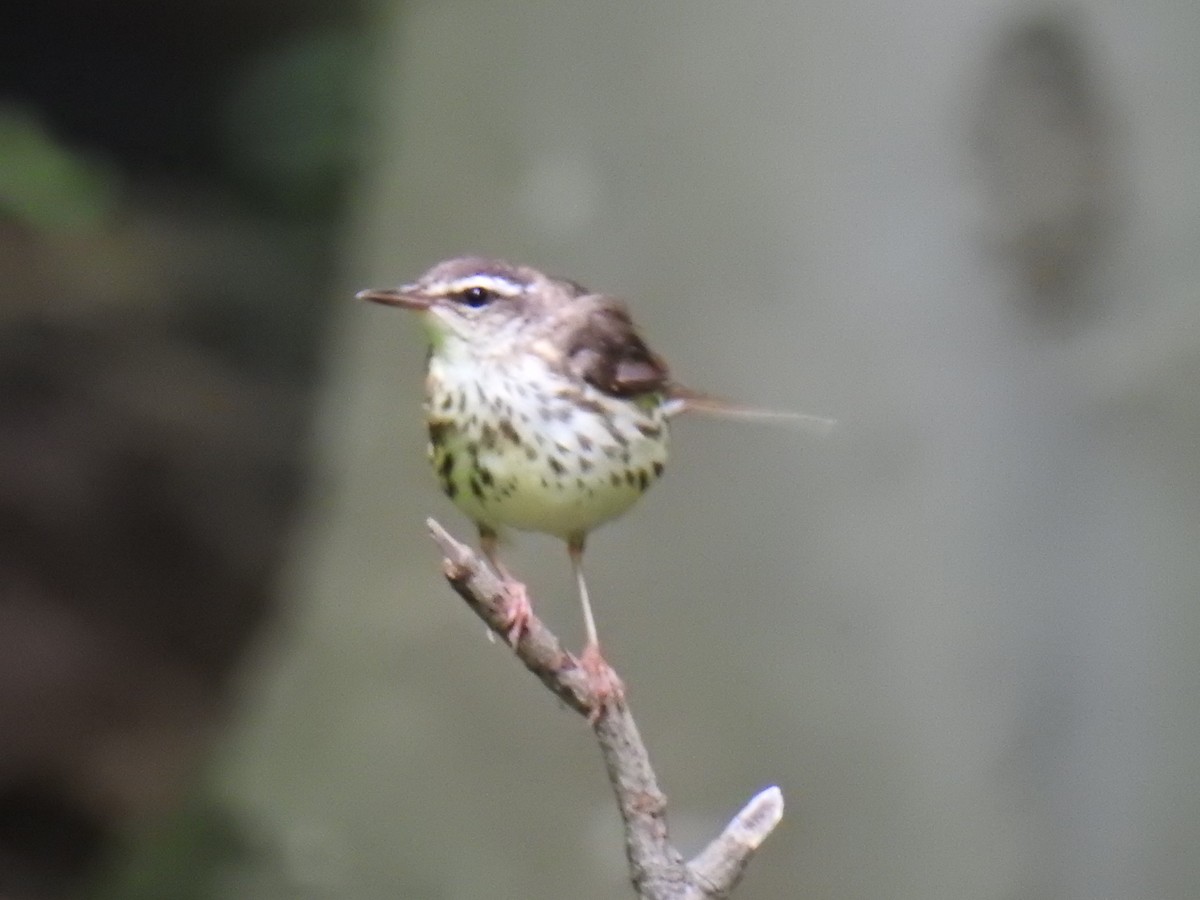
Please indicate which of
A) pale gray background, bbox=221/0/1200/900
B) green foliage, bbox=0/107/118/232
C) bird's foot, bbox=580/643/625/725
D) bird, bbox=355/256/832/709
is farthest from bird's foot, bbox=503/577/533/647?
green foliage, bbox=0/107/118/232

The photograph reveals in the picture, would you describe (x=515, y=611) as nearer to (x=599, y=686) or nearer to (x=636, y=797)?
(x=599, y=686)

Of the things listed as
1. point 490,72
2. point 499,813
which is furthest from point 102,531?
point 490,72

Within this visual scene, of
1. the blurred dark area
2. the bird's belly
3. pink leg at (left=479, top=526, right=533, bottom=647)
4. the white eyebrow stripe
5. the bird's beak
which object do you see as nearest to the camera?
pink leg at (left=479, top=526, right=533, bottom=647)

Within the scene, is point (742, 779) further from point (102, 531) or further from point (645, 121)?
point (102, 531)

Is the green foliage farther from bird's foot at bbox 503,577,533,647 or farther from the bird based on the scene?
bird's foot at bbox 503,577,533,647

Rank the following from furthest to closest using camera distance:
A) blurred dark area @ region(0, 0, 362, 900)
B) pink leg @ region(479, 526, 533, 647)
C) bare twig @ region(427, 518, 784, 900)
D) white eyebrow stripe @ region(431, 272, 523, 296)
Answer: blurred dark area @ region(0, 0, 362, 900) < white eyebrow stripe @ region(431, 272, 523, 296) < pink leg @ region(479, 526, 533, 647) < bare twig @ region(427, 518, 784, 900)
